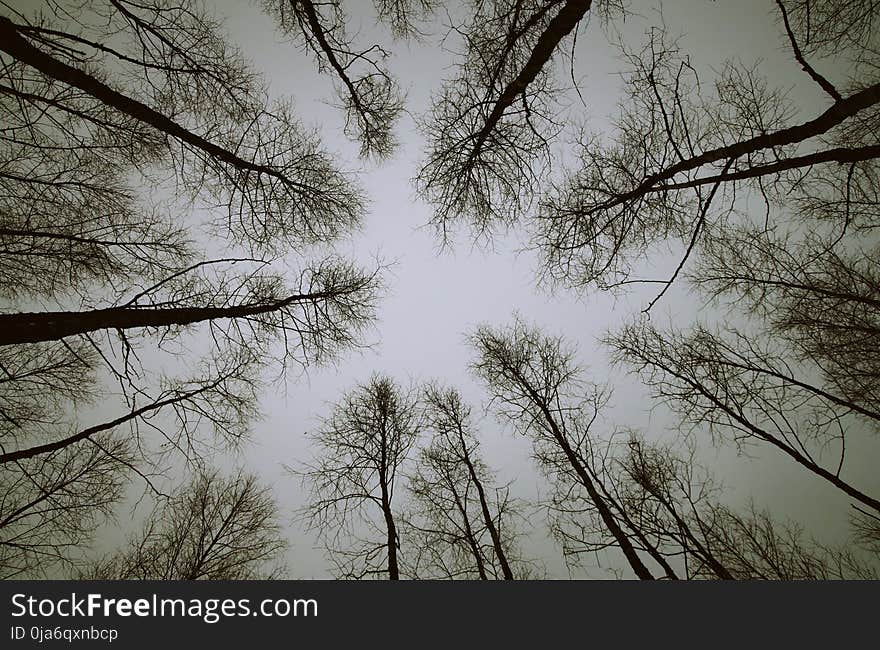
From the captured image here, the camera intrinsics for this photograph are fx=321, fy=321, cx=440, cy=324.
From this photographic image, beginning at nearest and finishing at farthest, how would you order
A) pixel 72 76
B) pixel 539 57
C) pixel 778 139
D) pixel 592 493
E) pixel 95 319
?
pixel 72 76 < pixel 778 139 < pixel 95 319 < pixel 539 57 < pixel 592 493

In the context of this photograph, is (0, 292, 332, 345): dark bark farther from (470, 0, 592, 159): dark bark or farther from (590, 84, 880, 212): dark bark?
(590, 84, 880, 212): dark bark

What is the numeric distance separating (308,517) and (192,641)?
3670mm

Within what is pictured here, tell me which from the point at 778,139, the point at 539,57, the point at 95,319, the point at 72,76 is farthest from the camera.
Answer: the point at 539,57

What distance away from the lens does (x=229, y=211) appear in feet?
13.4

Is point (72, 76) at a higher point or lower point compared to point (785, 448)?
higher

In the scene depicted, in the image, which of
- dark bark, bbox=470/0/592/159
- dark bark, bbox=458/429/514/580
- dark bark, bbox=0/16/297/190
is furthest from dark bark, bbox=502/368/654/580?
dark bark, bbox=0/16/297/190

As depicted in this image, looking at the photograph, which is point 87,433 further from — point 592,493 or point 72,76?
point 592,493

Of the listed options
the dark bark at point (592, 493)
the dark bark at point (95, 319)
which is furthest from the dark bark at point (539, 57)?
the dark bark at point (592, 493)

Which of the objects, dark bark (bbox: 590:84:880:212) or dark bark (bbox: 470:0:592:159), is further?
dark bark (bbox: 470:0:592:159)

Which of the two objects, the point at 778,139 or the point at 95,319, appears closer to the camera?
the point at 778,139

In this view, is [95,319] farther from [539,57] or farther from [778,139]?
[778,139]

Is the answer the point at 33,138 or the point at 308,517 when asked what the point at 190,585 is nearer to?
the point at 308,517

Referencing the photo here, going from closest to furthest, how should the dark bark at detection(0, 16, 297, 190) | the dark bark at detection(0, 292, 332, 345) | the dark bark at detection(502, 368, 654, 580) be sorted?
the dark bark at detection(0, 16, 297, 190) < the dark bark at detection(0, 292, 332, 345) < the dark bark at detection(502, 368, 654, 580)

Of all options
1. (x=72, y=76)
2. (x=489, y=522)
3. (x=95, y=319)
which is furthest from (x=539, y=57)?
(x=489, y=522)
